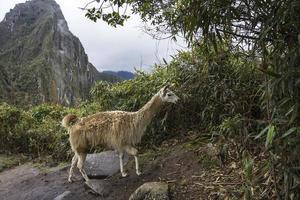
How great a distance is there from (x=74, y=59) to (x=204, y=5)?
107 metres

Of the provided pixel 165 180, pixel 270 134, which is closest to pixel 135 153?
pixel 165 180

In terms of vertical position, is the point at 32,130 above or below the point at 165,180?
above

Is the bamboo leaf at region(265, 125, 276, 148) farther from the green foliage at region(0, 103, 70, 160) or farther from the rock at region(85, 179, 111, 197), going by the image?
the green foliage at region(0, 103, 70, 160)

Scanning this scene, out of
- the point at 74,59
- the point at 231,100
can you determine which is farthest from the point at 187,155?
the point at 74,59

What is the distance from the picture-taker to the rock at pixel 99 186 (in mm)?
7641

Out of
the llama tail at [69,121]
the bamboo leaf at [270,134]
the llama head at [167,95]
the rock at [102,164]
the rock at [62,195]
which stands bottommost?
the rock at [62,195]

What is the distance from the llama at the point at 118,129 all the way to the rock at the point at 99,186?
0.39 ft

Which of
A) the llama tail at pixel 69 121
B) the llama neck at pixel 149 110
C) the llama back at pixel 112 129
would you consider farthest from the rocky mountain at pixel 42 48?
the llama neck at pixel 149 110

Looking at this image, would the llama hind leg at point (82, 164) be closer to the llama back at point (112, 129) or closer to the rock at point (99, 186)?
the rock at point (99, 186)

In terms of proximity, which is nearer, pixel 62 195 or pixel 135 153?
pixel 135 153

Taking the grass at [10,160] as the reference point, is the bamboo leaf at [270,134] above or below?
above

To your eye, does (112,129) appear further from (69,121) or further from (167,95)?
(167,95)

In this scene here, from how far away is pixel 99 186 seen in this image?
7.80 metres

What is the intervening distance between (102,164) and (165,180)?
5.10ft
